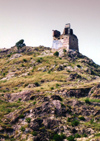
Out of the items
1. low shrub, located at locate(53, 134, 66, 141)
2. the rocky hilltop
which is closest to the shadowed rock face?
the rocky hilltop

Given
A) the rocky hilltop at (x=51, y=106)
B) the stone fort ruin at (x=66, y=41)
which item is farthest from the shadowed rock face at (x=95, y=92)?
the stone fort ruin at (x=66, y=41)

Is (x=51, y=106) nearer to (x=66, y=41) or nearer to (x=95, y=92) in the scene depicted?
(x=95, y=92)

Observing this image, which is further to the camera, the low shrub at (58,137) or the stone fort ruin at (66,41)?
the stone fort ruin at (66,41)

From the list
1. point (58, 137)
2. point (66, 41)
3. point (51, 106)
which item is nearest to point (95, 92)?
point (51, 106)

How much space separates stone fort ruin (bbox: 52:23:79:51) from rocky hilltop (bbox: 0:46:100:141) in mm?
14487

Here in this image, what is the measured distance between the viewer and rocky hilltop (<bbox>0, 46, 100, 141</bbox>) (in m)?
28.8

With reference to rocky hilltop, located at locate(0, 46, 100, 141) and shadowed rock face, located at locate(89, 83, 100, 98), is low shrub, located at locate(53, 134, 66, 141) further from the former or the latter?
shadowed rock face, located at locate(89, 83, 100, 98)

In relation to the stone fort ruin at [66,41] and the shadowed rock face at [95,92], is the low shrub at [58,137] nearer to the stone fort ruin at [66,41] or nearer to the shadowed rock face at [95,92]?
the shadowed rock face at [95,92]

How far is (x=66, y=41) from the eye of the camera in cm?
7869

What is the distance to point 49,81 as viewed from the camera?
53750mm

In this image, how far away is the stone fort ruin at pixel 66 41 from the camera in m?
78.4

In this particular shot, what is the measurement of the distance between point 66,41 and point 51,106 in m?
48.9

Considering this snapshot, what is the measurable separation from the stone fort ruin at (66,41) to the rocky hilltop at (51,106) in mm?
14487

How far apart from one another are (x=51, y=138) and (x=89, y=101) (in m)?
14.5
